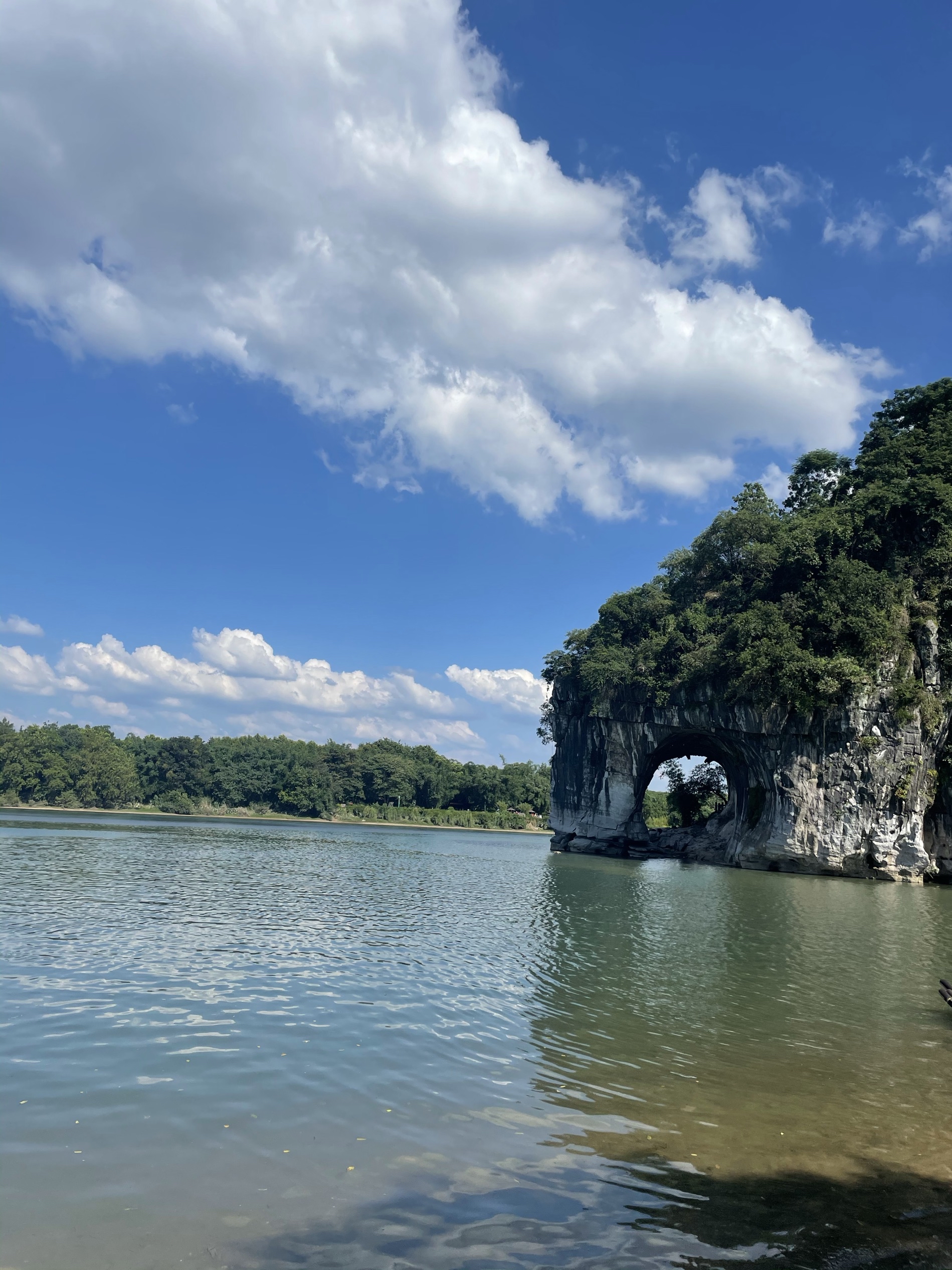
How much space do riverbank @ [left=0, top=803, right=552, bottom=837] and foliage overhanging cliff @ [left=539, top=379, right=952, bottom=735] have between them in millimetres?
65188

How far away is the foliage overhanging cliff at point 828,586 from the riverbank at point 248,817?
65188 mm

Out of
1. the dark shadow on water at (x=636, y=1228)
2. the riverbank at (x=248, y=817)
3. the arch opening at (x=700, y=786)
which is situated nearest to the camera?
the dark shadow on water at (x=636, y=1228)

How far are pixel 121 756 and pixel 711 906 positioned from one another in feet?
356

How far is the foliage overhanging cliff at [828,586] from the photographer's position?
4159 centimetres

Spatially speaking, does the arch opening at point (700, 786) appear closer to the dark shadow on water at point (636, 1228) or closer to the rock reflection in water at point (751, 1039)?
the rock reflection in water at point (751, 1039)

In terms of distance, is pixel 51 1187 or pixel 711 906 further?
pixel 711 906

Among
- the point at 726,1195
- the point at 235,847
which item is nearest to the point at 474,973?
the point at 726,1195

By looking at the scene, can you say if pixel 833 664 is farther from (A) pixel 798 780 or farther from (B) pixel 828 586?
(A) pixel 798 780

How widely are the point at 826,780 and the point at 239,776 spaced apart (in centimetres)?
9315

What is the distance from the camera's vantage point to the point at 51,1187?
604cm

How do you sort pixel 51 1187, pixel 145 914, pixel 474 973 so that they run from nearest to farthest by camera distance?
pixel 51 1187 < pixel 474 973 < pixel 145 914

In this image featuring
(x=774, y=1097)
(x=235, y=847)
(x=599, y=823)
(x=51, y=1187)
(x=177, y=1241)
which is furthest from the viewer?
(x=599, y=823)

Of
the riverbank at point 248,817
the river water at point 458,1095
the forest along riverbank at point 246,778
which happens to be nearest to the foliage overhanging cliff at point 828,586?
the river water at point 458,1095

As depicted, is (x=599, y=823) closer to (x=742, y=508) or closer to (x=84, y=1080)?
(x=742, y=508)
